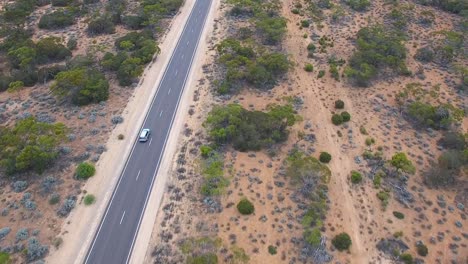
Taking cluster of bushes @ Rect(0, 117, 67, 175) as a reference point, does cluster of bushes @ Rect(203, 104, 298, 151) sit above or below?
below

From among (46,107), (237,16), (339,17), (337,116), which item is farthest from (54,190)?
(339,17)

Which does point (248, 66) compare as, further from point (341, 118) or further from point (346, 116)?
point (346, 116)

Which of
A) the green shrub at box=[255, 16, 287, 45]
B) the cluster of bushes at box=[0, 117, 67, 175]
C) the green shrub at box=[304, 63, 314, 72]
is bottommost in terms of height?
the green shrub at box=[304, 63, 314, 72]

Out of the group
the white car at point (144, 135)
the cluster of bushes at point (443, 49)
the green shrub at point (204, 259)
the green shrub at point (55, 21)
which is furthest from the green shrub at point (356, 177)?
the green shrub at point (55, 21)

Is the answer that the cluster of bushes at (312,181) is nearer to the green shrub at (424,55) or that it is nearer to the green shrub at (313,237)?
the green shrub at (313,237)

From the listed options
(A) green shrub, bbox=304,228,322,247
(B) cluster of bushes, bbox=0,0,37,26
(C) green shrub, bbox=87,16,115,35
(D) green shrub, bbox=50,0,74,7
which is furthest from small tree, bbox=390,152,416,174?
(D) green shrub, bbox=50,0,74,7

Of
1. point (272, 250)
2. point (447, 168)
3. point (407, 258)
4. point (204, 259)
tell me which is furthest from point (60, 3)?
point (407, 258)

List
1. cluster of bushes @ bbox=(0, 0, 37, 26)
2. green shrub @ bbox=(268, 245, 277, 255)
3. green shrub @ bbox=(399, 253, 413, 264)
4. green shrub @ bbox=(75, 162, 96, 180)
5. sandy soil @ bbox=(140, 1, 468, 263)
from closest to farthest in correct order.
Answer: green shrub @ bbox=(399, 253, 413, 264), green shrub @ bbox=(268, 245, 277, 255), sandy soil @ bbox=(140, 1, 468, 263), green shrub @ bbox=(75, 162, 96, 180), cluster of bushes @ bbox=(0, 0, 37, 26)

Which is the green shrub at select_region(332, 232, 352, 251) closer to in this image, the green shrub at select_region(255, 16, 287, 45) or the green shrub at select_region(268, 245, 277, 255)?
the green shrub at select_region(268, 245, 277, 255)
